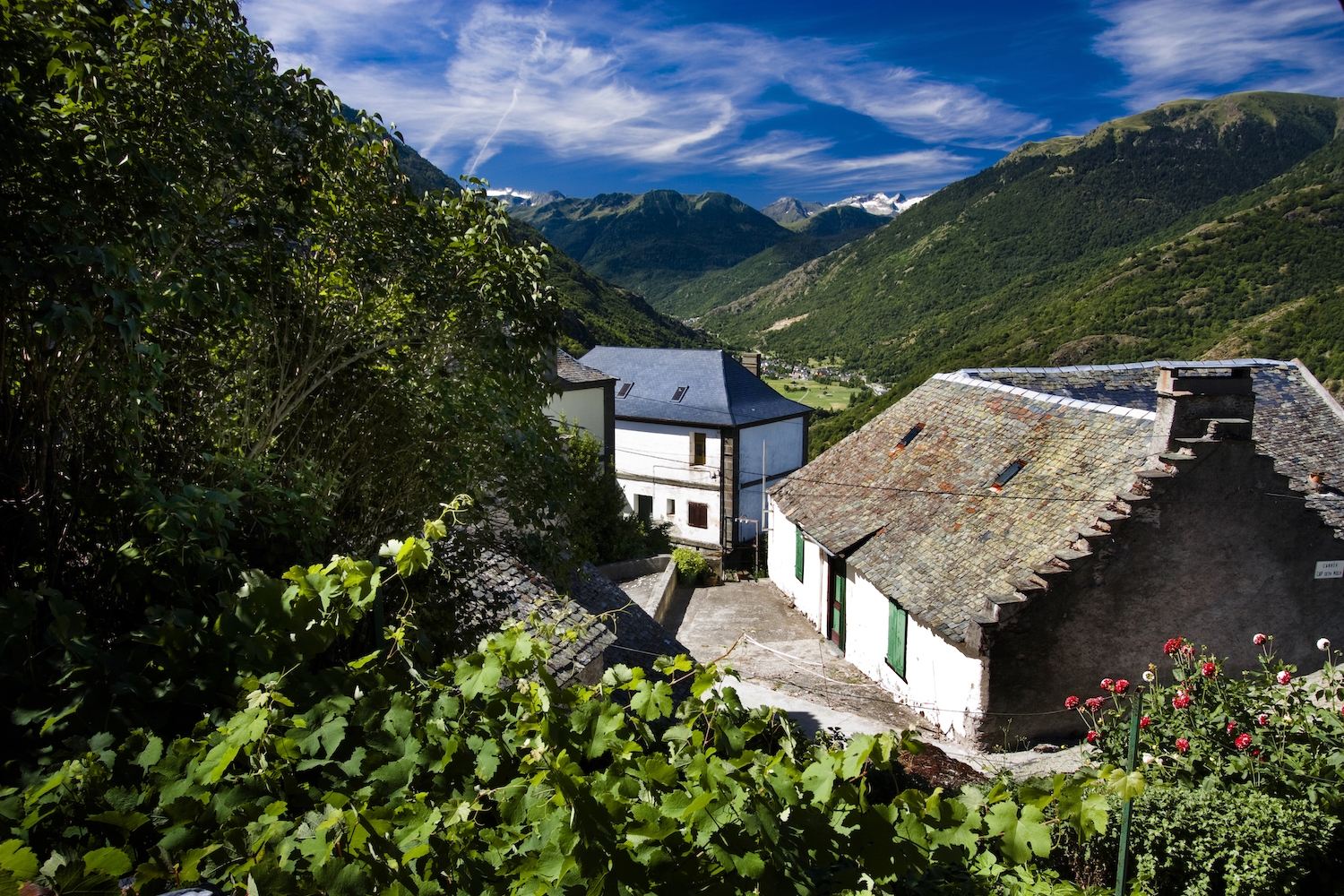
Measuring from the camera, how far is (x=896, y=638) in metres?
14.1

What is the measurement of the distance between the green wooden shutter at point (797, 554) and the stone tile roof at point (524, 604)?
1176 centimetres

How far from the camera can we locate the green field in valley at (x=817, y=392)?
67444mm

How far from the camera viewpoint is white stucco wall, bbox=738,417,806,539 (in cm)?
Answer: 3231

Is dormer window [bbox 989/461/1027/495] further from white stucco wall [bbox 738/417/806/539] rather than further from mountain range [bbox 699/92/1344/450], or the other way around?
mountain range [bbox 699/92/1344/450]

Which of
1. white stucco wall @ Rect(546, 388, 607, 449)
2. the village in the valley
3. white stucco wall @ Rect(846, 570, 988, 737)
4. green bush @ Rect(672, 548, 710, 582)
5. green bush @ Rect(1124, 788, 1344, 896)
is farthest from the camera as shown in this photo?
white stucco wall @ Rect(546, 388, 607, 449)

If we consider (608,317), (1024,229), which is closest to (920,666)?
(608,317)

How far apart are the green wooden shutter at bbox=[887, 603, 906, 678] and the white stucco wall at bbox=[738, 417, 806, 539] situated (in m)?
17.9

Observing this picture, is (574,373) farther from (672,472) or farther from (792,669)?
(792,669)

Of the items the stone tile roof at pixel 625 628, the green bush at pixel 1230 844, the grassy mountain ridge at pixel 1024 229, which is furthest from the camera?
the grassy mountain ridge at pixel 1024 229

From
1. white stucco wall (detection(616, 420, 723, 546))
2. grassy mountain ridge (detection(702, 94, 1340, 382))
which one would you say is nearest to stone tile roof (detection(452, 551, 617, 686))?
white stucco wall (detection(616, 420, 723, 546))

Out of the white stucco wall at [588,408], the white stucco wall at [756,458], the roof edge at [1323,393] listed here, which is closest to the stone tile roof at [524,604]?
the roof edge at [1323,393]

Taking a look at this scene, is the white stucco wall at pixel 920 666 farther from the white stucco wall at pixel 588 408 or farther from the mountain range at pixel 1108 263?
the mountain range at pixel 1108 263

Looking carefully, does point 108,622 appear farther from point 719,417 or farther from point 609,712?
point 719,417

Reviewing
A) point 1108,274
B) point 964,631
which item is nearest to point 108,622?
point 964,631
